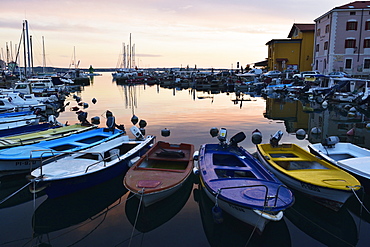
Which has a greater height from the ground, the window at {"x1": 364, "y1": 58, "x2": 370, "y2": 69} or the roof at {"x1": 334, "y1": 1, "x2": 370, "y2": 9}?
the roof at {"x1": 334, "y1": 1, "x2": 370, "y2": 9}

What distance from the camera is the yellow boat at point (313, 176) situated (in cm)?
731

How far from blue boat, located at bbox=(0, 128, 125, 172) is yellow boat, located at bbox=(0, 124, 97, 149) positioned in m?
0.49

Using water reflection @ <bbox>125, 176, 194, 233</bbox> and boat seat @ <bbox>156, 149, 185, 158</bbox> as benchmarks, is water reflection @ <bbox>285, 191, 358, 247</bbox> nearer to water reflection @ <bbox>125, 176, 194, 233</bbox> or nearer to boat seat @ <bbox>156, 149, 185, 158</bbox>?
water reflection @ <bbox>125, 176, 194, 233</bbox>

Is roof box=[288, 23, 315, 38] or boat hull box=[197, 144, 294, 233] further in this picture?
roof box=[288, 23, 315, 38]

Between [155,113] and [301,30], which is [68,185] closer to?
[155,113]

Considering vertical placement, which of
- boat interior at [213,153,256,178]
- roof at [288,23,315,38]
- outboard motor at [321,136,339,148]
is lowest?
boat interior at [213,153,256,178]

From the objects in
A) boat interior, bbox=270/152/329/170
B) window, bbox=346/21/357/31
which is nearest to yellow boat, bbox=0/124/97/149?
boat interior, bbox=270/152/329/170

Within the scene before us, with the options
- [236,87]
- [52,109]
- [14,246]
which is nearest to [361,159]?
[14,246]

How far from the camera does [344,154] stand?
418 inches

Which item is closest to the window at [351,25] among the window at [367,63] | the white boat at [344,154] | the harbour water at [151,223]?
the window at [367,63]

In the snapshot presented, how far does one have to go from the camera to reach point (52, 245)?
6672mm

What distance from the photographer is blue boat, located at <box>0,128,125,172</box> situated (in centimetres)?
959

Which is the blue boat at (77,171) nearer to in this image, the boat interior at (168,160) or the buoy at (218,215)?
the boat interior at (168,160)

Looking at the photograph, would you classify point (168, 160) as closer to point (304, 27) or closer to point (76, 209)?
point (76, 209)
